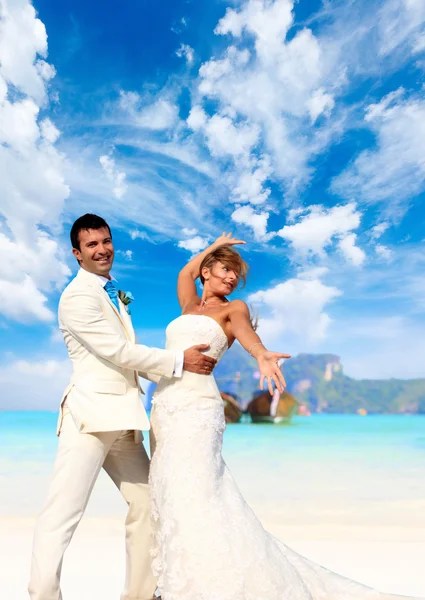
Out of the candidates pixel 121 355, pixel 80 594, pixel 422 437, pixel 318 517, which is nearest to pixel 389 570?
pixel 80 594

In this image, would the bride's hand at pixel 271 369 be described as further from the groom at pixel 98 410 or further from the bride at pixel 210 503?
the groom at pixel 98 410

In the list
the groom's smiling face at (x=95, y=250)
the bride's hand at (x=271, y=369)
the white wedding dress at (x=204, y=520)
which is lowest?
the white wedding dress at (x=204, y=520)

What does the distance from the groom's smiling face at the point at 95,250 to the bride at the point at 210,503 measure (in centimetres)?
57

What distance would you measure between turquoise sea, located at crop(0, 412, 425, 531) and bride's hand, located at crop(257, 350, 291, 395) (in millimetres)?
7019

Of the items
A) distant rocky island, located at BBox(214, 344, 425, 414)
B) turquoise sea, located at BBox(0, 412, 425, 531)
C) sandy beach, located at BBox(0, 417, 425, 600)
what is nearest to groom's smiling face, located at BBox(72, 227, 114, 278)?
sandy beach, located at BBox(0, 417, 425, 600)

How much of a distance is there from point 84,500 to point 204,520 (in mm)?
685

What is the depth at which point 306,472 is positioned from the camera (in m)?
16.0

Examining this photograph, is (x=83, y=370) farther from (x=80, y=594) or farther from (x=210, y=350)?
(x=80, y=594)

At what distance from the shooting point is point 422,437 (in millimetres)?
25250

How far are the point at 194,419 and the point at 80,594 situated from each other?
2134 millimetres

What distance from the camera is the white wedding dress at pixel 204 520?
10.4 ft

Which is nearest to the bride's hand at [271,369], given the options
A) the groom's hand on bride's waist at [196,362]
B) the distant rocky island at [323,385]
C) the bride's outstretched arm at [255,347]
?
the bride's outstretched arm at [255,347]

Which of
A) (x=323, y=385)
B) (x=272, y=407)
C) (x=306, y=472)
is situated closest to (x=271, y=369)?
(x=306, y=472)

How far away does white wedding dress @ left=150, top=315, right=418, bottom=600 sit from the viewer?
3160 mm
